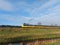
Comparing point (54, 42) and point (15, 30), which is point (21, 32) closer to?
point (15, 30)

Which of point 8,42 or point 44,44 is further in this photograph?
point 44,44

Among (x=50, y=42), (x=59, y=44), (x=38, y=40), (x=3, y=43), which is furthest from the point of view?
(x=59, y=44)

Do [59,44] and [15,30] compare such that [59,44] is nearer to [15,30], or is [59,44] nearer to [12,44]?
[15,30]

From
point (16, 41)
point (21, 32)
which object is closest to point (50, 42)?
point (21, 32)

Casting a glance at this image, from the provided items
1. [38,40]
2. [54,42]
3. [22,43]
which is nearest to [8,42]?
[22,43]

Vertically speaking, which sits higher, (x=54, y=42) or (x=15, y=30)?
(x=15, y=30)

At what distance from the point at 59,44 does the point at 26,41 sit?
11.3 ft

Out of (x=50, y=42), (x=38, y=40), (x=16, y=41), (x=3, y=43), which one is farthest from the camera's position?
(x=50, y=42)

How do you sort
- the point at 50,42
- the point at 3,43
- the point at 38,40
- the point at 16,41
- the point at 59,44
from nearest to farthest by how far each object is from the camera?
the point at 3,43 < the point at 16,41 < the point at 38,40 < the point at 50,42 < the point at 59,44

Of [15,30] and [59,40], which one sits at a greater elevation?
[15,30]

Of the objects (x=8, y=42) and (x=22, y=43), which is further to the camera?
(x=22, y=43)

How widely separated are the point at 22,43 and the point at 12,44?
0.74 metres

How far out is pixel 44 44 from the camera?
10.9 meters

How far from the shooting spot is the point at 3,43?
828 cm
